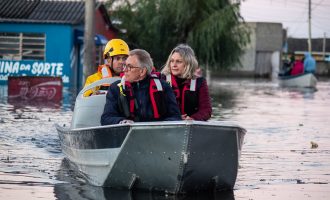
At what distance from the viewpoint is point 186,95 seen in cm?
1123

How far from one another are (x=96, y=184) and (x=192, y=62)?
1781 mm

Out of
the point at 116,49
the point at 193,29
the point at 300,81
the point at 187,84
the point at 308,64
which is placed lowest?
the point at 300,81

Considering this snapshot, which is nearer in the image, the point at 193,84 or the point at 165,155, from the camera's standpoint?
the point at 165,155

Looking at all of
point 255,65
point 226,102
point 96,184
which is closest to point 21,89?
point 226,102

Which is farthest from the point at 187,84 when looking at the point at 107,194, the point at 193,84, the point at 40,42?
the point at 40,42

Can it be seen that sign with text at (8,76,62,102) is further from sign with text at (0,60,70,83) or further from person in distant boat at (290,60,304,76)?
person in distant boat at (290,60,304,76)

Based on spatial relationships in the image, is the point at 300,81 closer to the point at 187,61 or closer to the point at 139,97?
the point at 187,61

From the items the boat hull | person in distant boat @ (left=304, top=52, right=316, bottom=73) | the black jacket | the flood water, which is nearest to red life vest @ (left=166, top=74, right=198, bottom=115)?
the black jacket

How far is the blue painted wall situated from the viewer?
43.7 metres

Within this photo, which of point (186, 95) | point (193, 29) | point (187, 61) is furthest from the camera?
point (193, 29)

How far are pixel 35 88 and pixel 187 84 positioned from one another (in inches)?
741

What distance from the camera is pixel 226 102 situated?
31391 millimetres

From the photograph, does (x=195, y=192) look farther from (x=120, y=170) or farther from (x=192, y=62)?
(x=192, y=62)

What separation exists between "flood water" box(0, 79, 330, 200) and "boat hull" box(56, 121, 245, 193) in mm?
148
